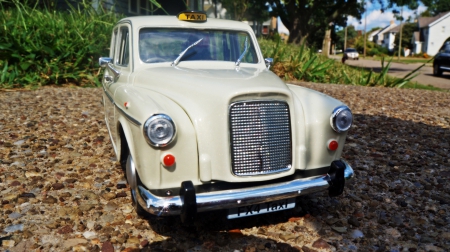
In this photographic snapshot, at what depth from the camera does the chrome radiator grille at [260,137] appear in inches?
111

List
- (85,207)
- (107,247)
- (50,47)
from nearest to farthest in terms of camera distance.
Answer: (107,247) → (85,207) → (50,47)

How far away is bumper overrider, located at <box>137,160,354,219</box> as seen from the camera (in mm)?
2652

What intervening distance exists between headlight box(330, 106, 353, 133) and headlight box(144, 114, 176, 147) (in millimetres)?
1230

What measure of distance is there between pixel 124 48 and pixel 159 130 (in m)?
1.78

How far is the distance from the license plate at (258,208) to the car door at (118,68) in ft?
4.26

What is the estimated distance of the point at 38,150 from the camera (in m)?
4.82

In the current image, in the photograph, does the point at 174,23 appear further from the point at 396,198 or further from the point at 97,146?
the point at 396,198

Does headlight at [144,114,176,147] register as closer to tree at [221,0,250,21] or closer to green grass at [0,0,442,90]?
green grass at [0,0,442,90]

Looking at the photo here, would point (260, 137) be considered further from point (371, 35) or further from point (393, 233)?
point (371, 35)

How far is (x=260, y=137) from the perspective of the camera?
9.41 feet

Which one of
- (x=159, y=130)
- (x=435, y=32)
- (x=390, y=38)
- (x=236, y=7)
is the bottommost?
(x=159, y=130)

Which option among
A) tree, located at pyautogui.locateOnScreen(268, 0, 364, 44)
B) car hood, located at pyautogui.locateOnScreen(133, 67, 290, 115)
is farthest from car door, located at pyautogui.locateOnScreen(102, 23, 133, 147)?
tree, located at pyautogui.locateOnScreen(268, 0, 364, 44)

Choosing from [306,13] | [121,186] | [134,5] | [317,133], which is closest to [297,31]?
[306,13]

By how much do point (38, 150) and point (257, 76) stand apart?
115 inches
